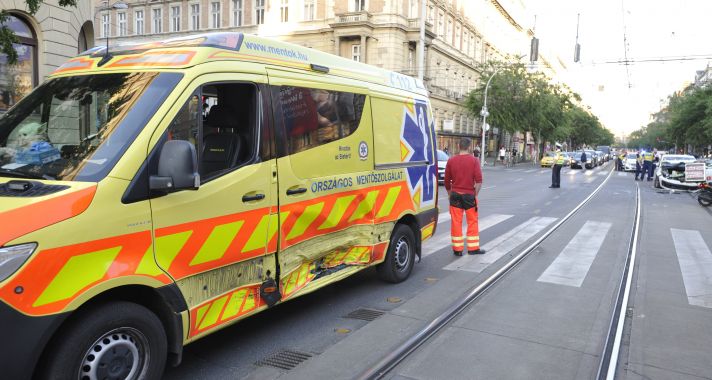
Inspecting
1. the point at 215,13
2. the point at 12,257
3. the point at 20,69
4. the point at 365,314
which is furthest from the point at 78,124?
the point at 215,13

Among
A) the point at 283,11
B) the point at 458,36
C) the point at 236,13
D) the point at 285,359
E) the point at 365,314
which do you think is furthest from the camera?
the point at 458,36

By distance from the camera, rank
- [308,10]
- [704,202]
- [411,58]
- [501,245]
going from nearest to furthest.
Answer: [501,245]
[704,202]
[308,10]
[411,58]

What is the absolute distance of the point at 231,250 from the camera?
155 inches

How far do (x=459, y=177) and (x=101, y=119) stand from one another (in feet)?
18.3

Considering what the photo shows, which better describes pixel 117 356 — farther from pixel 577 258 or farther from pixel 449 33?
pixel 449 33

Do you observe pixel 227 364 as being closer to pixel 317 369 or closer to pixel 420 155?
pixel 317 369

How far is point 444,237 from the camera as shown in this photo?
9.80m

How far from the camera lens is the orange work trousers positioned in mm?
8102

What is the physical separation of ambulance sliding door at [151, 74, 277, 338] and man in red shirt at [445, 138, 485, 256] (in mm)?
4278

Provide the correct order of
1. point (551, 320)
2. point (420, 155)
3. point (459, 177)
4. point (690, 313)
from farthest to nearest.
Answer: point (459, 177)
point (420, 155)
point (690, 313)
point (551, 320)

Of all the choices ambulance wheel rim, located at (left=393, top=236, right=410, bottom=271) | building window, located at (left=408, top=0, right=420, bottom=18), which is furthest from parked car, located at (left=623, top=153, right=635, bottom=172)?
ambulance wheel rim, located at (left=393, top=236, right=410, bottom=271)

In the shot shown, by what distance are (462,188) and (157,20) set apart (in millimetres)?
52080

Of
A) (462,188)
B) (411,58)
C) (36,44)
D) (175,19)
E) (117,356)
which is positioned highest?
(175,19)

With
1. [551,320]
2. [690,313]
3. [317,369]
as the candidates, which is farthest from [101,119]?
[690,313]
